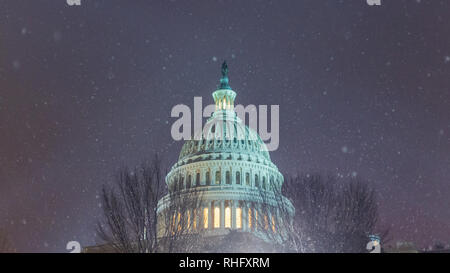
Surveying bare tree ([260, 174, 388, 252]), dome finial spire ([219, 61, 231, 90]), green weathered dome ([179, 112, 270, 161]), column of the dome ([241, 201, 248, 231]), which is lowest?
bare tree ([260, 174, 388, 252])

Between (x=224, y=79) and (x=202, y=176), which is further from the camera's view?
(x=224, y=79)

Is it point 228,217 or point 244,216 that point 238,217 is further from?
point 244,216

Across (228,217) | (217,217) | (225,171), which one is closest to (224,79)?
(225,171)

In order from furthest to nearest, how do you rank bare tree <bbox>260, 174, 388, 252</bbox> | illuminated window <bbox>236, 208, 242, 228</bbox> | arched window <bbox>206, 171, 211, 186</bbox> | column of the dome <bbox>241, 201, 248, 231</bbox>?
arched window <bbox>206, 171, 211, 186</bbox>, illuminated window <bbox>236, 208, 242, 228</bbox>, column of the dome <bbox>241, 201, 248, 231</bbox>, bare tree <bbox>260, 174, 388, 252</bbox>

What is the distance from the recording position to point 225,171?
88438 millimetres

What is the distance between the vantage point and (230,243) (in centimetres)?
6650

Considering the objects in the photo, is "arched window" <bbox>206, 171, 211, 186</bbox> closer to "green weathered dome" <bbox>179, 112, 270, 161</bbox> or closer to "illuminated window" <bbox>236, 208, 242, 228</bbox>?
"green weathered dome" <bbox>179, 112, 270, 161</bbox>

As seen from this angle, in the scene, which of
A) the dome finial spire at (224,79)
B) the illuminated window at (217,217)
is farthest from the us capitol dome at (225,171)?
the dome finial spire at (224,79)

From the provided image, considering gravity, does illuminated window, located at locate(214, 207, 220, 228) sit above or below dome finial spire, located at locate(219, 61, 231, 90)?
below

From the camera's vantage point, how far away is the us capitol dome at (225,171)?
82.1 meters

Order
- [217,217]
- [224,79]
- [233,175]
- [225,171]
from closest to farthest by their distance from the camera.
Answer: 1. [217,217]
2. [233,175]
3. [225,171]
4. [224,79]

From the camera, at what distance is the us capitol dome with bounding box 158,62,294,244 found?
82125 mm

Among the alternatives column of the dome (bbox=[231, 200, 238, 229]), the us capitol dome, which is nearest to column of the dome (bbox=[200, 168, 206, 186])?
the us capitol dome
